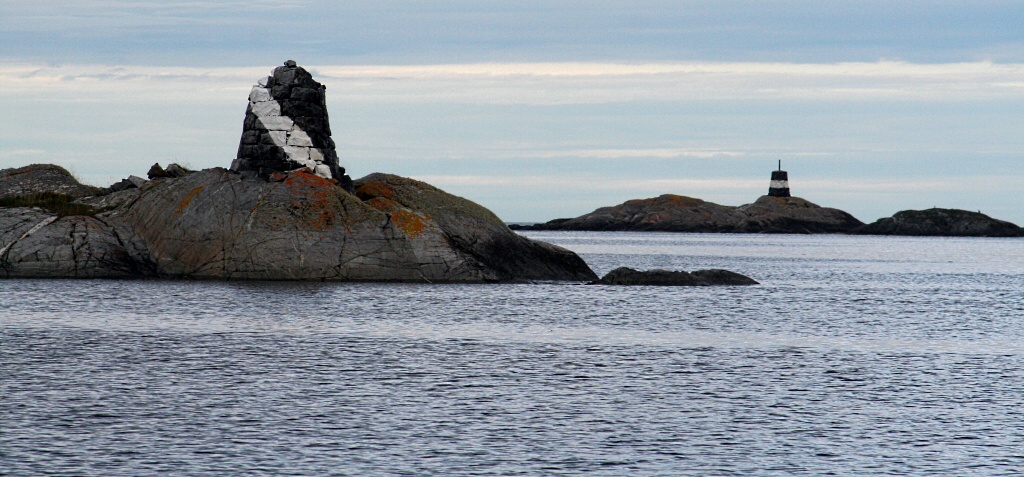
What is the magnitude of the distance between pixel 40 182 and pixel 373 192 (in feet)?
61.2

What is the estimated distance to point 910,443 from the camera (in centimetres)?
1438

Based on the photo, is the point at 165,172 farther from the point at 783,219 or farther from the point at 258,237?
the point at 783,219

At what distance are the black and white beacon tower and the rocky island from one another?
128710 millimetres

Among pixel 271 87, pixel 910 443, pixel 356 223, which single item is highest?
pixel 271 87

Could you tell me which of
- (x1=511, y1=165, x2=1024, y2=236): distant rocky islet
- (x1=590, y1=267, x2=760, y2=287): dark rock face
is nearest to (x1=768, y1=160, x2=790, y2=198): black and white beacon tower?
(x1=511, y1=165, x2=1024, y2=236): distant rocky islet

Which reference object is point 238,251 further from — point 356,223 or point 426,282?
point 426,282

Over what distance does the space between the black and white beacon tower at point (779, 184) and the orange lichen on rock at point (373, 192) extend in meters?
131

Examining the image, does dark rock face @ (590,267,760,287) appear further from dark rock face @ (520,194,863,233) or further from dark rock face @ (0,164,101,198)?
dark rock face @ (520,194,863,233)

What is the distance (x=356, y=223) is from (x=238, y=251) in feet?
14.3

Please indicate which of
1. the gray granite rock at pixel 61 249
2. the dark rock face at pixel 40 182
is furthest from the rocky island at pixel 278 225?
the dark rock face at pixel 40 182

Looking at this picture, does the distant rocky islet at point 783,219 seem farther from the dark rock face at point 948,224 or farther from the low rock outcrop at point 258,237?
the low rock outcrop at point 258,237

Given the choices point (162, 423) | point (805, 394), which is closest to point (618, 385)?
point (805, 394)

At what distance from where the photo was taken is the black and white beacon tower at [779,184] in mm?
169250

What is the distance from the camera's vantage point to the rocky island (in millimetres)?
41562
